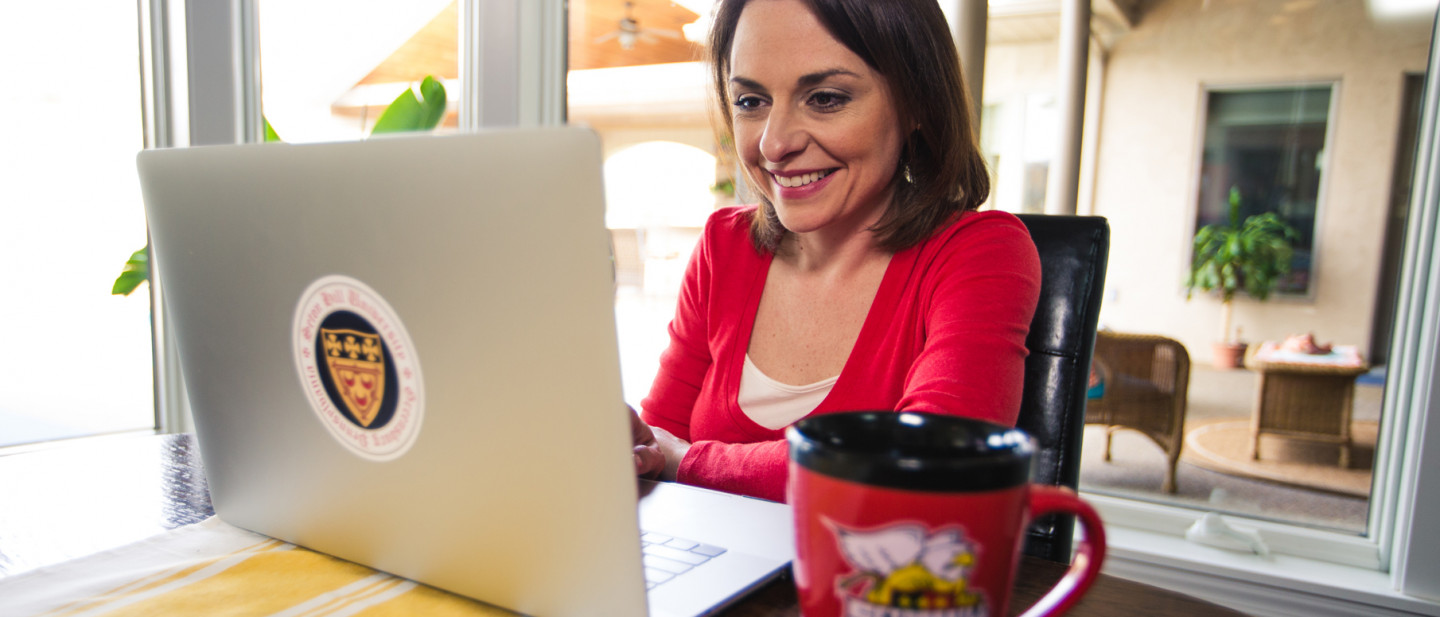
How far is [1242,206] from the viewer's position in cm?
248

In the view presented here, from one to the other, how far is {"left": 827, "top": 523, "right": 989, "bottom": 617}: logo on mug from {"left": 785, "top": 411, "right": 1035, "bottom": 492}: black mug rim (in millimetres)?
20

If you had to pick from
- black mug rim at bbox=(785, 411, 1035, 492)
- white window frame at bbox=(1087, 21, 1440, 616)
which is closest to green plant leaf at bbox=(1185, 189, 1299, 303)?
white window frame at bbox=(1087, 21, 1440, 616)

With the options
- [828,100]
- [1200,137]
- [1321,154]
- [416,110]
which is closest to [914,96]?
[828,100]

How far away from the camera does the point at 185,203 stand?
53cm

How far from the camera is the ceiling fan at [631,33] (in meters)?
2.58

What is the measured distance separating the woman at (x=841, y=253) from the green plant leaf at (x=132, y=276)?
56.4 inches

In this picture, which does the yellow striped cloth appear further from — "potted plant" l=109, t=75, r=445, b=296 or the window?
the window

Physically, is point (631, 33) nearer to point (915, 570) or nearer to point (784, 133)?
point (784, 133)

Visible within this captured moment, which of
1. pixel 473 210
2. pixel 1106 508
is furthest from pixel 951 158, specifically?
pixel 1106 508

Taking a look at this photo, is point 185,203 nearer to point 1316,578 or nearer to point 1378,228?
point 1316,578

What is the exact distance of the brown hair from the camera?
3.13 ft

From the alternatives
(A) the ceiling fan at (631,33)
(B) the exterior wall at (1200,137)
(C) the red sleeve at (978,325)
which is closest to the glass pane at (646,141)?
(A) the ceiling fan at (631,33)

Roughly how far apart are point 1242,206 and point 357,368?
2785 millimetres

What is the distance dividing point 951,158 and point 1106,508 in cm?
160
